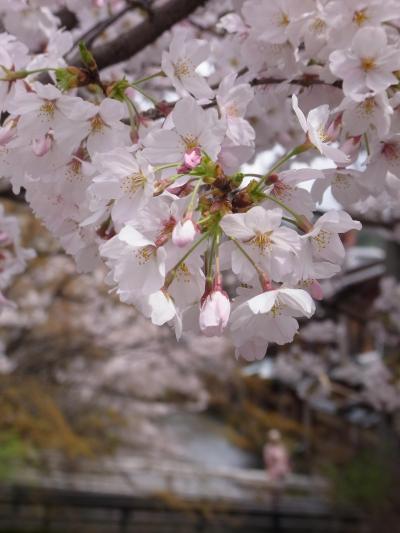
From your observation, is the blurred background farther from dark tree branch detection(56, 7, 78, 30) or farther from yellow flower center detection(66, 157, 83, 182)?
yellow flower center detection(66, 157, 83, 182)

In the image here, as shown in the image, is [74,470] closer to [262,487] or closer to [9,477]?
[9,477]

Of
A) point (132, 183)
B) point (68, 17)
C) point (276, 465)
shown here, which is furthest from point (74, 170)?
point (276, 465)

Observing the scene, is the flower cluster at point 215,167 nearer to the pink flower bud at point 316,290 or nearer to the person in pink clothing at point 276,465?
the pink flower bud at point 316,290

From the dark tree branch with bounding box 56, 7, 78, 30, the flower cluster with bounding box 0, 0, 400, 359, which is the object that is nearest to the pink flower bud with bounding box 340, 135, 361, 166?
the flower cluster with bounding box 0, 0, 400, 359

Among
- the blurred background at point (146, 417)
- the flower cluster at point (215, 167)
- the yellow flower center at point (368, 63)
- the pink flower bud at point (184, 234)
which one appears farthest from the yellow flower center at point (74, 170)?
the blurred background at point (146, 417)

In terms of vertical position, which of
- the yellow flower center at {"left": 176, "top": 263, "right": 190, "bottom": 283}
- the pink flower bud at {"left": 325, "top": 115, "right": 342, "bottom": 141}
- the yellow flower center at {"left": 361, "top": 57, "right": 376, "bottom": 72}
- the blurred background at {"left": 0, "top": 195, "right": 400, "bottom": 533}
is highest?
the yellow flower center at {"left": 361, "top": 57, "right": 376, "bottom": 72}

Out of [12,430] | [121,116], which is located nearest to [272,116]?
[121,116]

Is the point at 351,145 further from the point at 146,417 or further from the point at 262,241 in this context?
the point at 146,417

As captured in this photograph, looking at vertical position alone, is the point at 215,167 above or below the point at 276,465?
above
